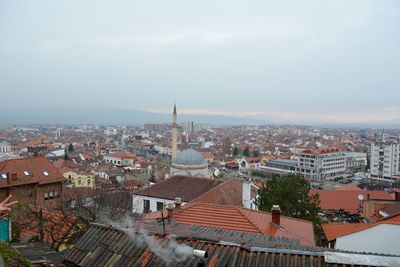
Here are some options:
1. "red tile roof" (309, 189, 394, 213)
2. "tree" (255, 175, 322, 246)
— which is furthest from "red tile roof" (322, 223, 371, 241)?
"red tile roof" (309, 189, 394, 213)

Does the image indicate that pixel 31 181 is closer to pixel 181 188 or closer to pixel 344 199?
pixel 181 188

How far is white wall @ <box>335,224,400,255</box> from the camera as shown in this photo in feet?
Answer: 48.3

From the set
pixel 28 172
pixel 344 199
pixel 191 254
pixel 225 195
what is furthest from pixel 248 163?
pixel 191 254

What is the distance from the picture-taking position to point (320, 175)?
295 feet

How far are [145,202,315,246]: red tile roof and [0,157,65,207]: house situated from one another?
605 inches

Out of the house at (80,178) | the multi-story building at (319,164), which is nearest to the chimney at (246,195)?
the house at (80,178)

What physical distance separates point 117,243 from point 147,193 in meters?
20.7

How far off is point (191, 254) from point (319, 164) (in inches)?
3497

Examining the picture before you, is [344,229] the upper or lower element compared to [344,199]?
upper

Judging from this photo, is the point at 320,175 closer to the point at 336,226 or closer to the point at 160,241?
the point at 336,226

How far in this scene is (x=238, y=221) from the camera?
13.8 metres

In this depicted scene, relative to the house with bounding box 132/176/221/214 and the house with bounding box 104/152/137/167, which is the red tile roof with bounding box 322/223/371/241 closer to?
the house with bounding box 132/176/221/214

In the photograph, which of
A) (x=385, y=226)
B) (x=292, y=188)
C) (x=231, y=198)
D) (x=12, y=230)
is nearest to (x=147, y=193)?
(x=231, y=198)

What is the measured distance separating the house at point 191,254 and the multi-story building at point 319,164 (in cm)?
8453
